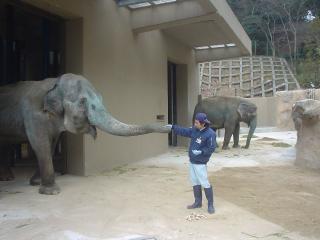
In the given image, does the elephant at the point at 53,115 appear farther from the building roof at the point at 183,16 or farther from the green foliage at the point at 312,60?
the green foliage at the point at 312,60

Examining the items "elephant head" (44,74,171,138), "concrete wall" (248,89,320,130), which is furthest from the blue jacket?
"concrete wall" (248,89,320,130)

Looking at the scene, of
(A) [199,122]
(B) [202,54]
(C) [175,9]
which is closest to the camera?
(A) [199,122]

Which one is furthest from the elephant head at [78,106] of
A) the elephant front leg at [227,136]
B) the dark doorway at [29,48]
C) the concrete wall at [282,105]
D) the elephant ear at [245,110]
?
the concrete wall at [282,105]

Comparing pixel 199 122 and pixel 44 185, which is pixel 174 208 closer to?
pixel 199 122

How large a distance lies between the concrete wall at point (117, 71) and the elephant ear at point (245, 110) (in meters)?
2.89

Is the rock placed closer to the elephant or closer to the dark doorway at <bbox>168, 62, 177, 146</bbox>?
the elephant

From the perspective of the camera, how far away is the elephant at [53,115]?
7.42 m

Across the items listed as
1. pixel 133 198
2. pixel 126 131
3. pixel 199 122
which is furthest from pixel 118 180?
pixel 199 122

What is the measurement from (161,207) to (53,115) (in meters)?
2.37

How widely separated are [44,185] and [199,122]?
2.85 m

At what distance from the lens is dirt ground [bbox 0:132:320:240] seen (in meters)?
5.52

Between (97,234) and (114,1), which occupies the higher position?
(114,1)

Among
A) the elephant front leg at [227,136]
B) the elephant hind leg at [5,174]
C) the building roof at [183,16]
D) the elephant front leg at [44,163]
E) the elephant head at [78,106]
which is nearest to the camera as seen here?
the elephant head at [78,106]

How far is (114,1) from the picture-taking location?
36.2ft
